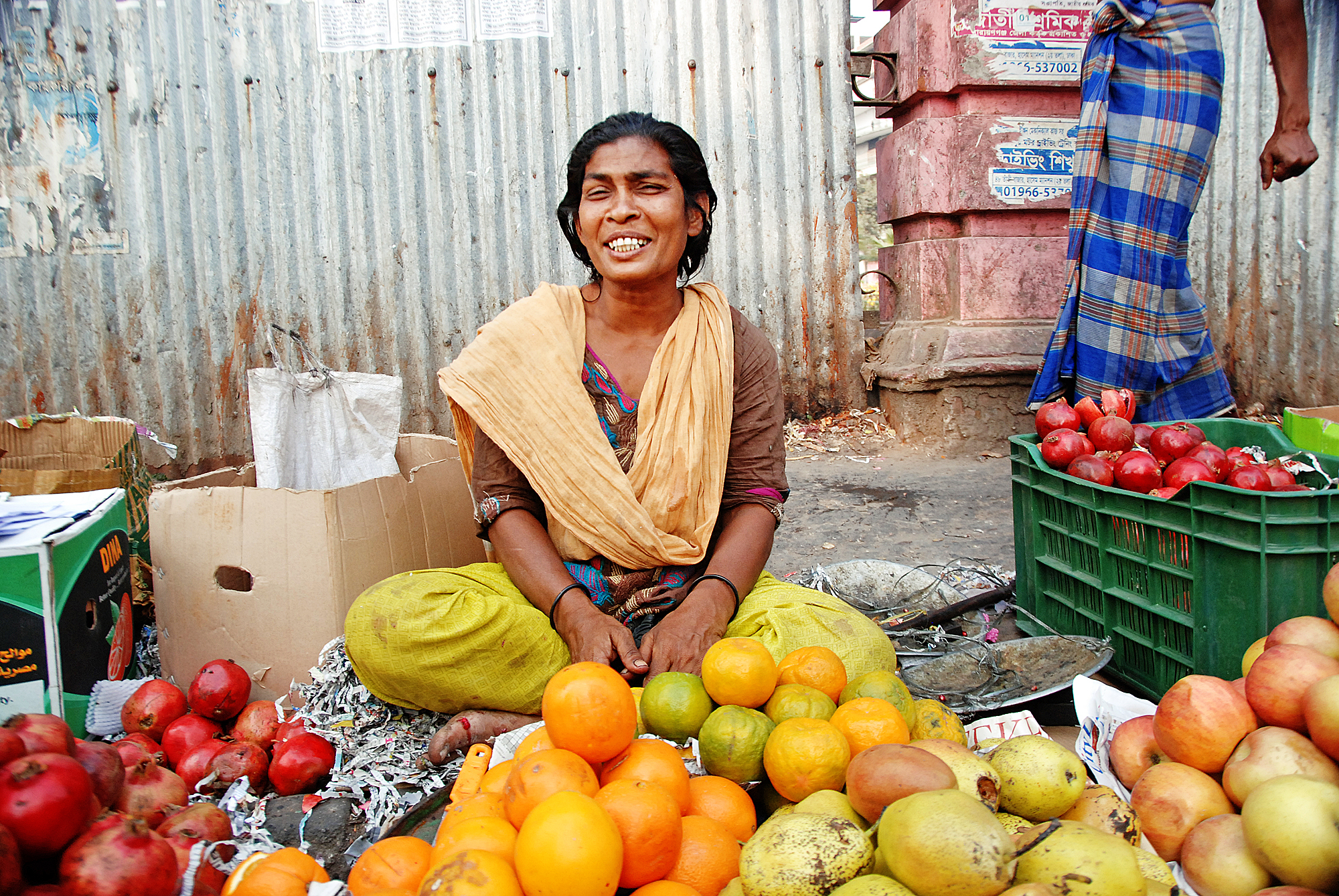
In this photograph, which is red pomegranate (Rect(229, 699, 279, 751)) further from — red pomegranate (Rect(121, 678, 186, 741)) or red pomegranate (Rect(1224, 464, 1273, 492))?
red pomegranate (Rect(1224, 464, 1273, 492))

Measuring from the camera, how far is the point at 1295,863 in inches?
48.4

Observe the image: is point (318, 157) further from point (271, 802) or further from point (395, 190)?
point (271, 802)

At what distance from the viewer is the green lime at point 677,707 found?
61.9 inches

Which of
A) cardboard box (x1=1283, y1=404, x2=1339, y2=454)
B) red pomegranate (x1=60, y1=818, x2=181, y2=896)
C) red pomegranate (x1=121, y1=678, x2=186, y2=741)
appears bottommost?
red pomegranate (x1=121, y1=678, x2=186, y2=741)

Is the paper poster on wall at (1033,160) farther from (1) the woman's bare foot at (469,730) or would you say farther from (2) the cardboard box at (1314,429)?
(1) the woman's bare foot at (469,730)

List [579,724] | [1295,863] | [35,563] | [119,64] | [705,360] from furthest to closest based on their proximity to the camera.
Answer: [119,64]
[705,360]
[35,563]
[579,724]
[1295,863]

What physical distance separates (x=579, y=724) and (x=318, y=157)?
4.76 meters

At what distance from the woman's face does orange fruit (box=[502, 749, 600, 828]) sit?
142cm

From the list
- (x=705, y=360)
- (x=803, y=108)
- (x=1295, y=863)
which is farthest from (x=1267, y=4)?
(x=1295, y=863)

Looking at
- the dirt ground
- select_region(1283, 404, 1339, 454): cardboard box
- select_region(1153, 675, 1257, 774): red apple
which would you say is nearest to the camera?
select_region(1153, 675, 1257, 774): red apple

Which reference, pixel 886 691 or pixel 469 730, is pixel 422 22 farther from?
pixel 886 691

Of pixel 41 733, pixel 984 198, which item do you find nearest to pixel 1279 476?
pixel 41 733

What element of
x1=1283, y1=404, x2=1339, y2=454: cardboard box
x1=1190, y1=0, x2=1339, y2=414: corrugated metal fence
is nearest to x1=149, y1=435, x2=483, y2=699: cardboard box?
x1=1283, y1=404, x2=1339, y2=454: cardboard box

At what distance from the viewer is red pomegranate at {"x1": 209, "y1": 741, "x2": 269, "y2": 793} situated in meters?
2.02
